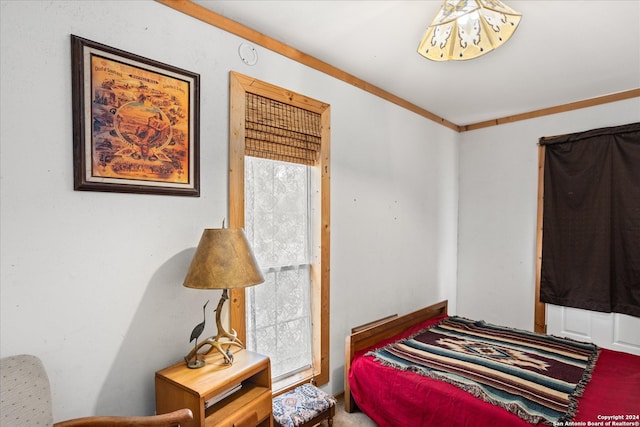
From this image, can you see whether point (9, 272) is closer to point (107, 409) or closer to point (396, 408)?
point (107, 409)

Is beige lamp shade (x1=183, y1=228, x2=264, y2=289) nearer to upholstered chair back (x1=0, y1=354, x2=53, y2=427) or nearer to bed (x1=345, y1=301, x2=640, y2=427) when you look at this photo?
upholstered chair back (x1=0, y1=354, x2=53, y2=427)

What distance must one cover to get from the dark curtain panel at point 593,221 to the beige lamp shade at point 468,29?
8.15 ft

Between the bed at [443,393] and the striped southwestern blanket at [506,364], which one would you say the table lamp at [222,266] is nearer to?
the bed at [443,393]

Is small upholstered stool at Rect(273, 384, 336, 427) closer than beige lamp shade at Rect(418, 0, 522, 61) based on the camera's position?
No

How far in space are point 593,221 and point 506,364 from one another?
1.93 m

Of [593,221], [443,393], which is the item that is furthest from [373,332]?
[593,221]

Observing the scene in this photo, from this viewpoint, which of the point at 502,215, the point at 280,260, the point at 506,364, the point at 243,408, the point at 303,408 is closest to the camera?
the point at 243,408

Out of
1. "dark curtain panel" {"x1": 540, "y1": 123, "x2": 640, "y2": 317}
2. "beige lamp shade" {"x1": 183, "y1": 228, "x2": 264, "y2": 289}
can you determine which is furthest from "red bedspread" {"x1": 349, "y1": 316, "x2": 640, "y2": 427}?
"beige lamp shade" {"x1": 183, "y1": 228, "x2": 264, "y2": 289}

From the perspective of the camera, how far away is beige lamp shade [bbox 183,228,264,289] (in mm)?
1531

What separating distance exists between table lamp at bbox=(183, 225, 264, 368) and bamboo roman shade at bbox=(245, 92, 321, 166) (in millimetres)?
706

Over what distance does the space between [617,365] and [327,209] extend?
85.8 inches

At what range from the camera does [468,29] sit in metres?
1.51

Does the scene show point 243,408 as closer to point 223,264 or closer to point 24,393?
point 223,264

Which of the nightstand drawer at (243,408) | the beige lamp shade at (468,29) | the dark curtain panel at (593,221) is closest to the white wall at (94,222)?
the nightstand drawer at (243,408)
